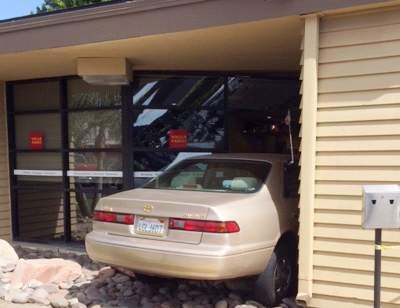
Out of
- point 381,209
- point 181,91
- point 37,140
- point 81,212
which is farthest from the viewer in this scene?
point 37,140

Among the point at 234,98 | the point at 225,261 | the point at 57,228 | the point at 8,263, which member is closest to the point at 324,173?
the point at 225,261

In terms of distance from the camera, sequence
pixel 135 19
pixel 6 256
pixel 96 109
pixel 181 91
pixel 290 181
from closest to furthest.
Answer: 1. pixel 290 181
2. pixel 135 19
3. pixel 6 256
4. pixel 181 91
5. pixel 96 109

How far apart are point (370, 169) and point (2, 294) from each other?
409cm

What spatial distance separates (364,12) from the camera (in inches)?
185

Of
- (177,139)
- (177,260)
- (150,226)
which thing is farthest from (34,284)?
(177,139)

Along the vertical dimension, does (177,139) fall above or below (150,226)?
above

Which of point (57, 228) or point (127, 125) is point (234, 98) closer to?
point (127, 125)

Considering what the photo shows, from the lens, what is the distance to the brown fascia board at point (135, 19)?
4.95 m

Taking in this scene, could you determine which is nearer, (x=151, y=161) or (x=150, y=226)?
(x=150, y=226)

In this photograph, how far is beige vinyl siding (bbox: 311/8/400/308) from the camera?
4.59 m

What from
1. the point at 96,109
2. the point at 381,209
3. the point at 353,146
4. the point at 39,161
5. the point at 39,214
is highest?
the point at 96,109

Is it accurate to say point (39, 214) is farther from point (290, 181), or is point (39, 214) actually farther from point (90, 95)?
point (290, 181)

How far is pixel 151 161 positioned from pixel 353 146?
3991 millimetres

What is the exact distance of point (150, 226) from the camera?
196 inches
